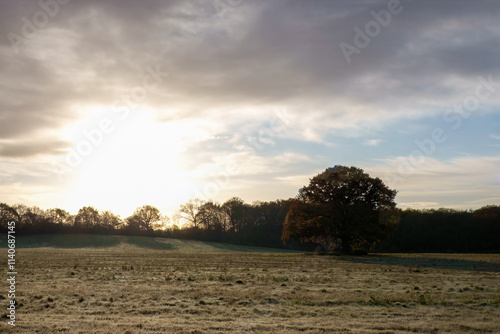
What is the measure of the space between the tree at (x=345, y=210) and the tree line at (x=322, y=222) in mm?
122

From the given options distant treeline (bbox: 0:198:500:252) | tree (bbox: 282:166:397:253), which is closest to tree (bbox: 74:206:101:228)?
distant treeline (bbox: 0:198:500:252)

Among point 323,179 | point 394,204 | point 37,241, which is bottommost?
point 37,241

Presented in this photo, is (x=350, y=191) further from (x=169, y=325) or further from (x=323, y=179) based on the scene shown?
(x=169, y=325)

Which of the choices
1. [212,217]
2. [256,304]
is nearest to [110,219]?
[212,217]

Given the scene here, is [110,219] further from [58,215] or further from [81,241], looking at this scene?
[81,241]

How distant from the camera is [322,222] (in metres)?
49.2

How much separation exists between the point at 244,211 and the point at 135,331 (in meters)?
97.7

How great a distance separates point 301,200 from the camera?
5484cm

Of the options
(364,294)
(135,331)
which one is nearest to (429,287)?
(364,294)

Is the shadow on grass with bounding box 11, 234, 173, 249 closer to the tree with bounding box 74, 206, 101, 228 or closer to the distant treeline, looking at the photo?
the distant treeline

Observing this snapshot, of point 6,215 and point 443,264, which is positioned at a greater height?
point 6,215

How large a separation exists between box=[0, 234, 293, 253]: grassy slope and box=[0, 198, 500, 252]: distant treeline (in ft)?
28.2

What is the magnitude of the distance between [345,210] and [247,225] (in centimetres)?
5728

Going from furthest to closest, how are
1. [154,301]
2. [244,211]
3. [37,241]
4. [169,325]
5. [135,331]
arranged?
[244,211] → [37,241] → [154,301] → [169,325] → [135,331]
